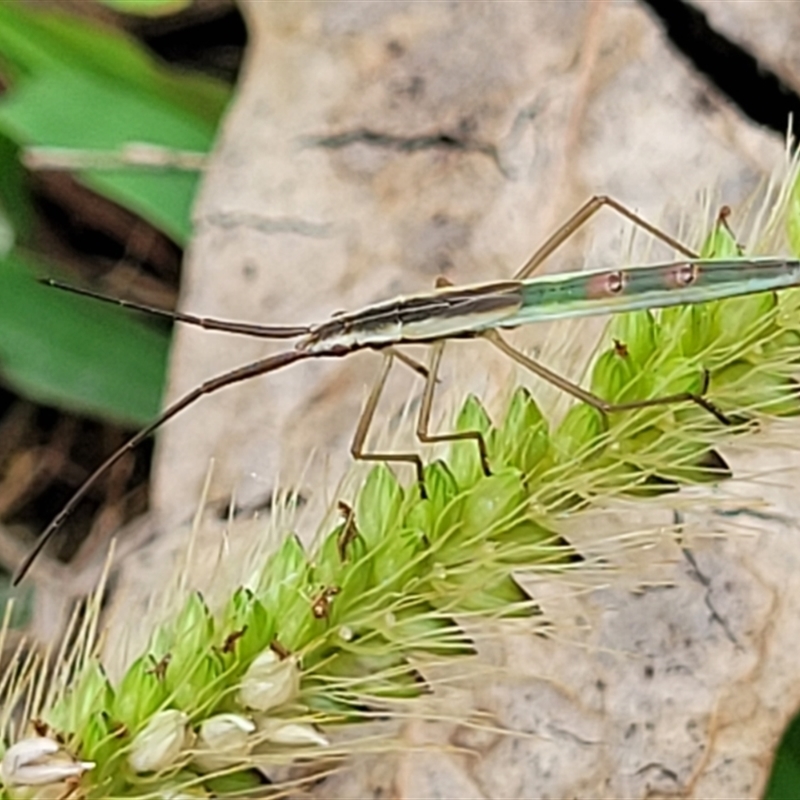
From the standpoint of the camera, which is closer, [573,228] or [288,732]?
[288,732]

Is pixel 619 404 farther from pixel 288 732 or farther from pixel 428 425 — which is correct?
pixel 288 732

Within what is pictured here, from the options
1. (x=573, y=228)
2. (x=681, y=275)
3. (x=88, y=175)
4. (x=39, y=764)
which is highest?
(x=88, y=175)

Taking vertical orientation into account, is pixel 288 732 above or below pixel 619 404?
below

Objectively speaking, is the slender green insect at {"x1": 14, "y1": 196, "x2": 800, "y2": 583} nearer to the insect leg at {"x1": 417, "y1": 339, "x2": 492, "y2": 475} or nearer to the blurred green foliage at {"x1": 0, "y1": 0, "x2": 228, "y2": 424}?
the insect leg at {"x1": 417, "y1": 339, "x2": 492, "y2": 475}

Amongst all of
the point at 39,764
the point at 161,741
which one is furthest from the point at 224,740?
the point at 39,764

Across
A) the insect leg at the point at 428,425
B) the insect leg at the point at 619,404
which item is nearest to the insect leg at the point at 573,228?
the insect leg at the point at 428,425

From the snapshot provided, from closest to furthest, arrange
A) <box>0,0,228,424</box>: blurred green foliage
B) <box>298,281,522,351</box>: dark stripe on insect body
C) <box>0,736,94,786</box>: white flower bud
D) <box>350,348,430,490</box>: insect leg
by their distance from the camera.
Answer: <box>0,736,94,786</box>: white flower bud, <box>350,348,430,490</box>: insect leg, <box>298,281,522,351</box>: dark stripe on insect body, <box>0,0,228,424</box>: blurred green foliage

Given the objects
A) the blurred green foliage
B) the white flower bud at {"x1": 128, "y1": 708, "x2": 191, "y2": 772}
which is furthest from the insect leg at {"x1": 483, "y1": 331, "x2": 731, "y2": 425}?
the blurred green foliage
